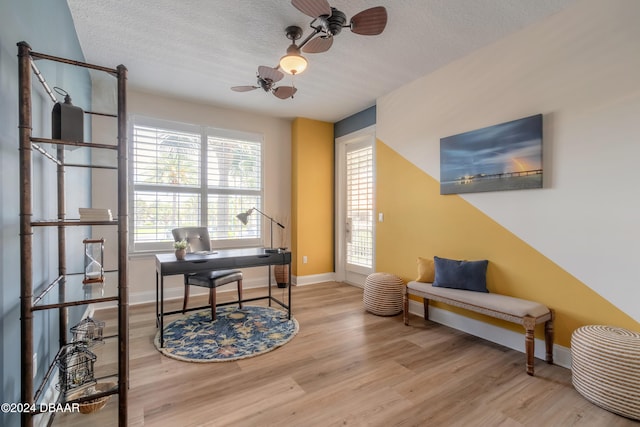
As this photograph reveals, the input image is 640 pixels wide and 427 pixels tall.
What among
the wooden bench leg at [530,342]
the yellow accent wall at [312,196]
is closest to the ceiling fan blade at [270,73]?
the yellow accent wall at [312,196]

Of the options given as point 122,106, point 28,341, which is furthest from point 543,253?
point 28,341

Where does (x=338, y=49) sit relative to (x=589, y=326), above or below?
above

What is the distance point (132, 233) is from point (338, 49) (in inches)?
137

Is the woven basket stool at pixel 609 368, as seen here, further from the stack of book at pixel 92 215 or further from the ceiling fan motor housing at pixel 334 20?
the stack of book at pixel 92 215

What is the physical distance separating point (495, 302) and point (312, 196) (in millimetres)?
3252

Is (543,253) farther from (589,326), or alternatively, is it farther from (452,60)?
(452,60)

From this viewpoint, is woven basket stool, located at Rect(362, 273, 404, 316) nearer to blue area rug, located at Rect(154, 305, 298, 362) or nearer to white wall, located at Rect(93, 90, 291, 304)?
blue area rug, located at Rect(154, 305, 298, 362)

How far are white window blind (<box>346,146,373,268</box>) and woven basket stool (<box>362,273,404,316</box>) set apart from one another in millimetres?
958

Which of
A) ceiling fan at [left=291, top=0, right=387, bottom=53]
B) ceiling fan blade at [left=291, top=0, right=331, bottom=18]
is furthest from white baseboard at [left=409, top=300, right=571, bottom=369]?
ceiling fan blade at [left=291, top=0, right=331, bottom=18]

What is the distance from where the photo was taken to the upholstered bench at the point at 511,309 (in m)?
2.33

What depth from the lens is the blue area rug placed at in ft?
8.63

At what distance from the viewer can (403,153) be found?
3.88 meters

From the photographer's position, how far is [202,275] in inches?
130

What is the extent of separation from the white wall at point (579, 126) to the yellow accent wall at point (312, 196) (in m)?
2.66
